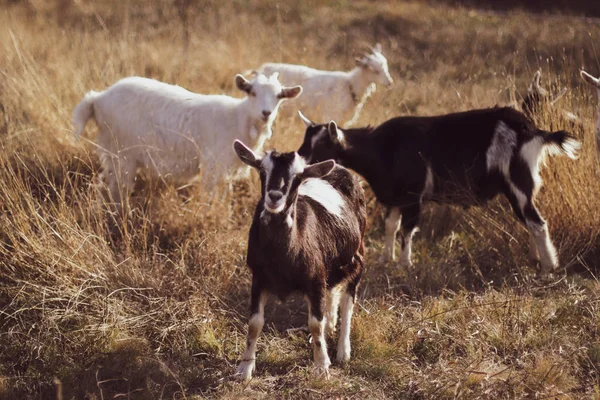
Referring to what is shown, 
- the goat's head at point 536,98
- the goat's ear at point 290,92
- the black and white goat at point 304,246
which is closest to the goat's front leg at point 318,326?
the black and white goat at point 304,246

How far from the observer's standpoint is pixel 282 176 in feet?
13.0

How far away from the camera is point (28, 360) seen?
14.9 feet

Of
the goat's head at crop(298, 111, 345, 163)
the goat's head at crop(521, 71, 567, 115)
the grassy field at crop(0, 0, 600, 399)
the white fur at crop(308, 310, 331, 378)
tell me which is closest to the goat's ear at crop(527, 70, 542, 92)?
the goat's head at crop(521, 71, 567, 115)

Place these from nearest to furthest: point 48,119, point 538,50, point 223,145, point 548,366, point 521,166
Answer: point 548,366 < point 521,166 < point 223,145 < point 48,119 < point 538,50

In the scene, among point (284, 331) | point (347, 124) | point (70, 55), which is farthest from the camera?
point (70, 55)

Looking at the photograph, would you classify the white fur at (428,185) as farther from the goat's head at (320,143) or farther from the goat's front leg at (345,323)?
the goat's front leg at (345,323)

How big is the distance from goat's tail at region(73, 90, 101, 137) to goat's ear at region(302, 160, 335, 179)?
296cm

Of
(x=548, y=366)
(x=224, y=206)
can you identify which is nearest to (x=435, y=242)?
(x=224, y=206)

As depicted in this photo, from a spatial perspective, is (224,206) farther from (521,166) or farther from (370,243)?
(521,166)

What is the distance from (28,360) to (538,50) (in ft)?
31.9

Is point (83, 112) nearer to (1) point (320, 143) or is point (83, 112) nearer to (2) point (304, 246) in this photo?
(1) point (320, 143)

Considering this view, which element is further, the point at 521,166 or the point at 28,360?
the point at 521,166

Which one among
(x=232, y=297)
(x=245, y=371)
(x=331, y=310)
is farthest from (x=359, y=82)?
(x=245, y=371)

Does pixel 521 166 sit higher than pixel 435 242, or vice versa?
pixel 521 166
